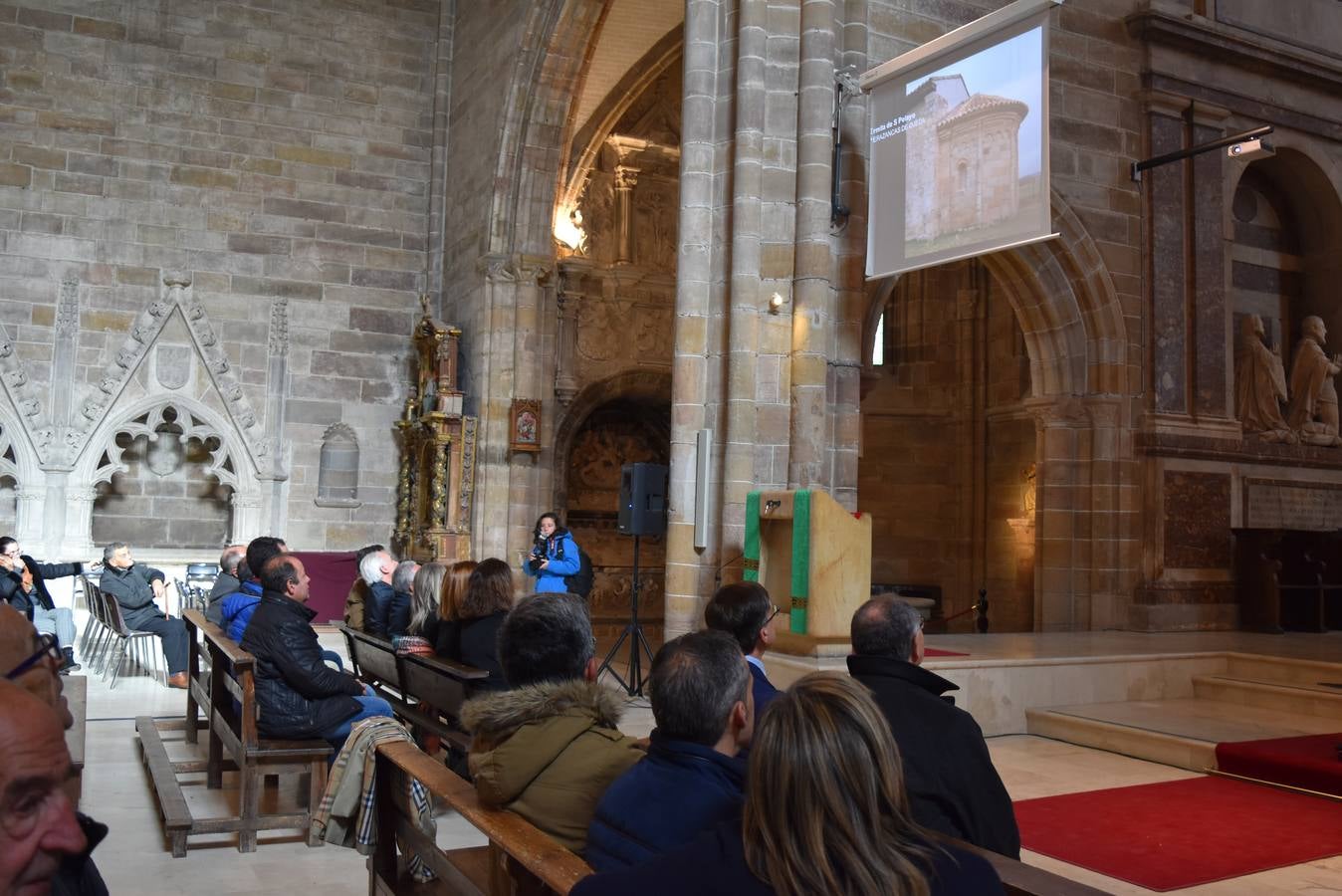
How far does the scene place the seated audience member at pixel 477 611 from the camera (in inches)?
191

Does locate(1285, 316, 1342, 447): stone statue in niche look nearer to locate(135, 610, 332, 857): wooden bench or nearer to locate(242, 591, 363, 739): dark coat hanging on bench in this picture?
locate(242, 591, 363, 739): dark coat hanging on bench

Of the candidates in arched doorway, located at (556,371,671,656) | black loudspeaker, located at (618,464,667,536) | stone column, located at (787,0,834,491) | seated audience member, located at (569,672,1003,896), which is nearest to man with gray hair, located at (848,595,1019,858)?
seated audience member, located at (569,672,1003,896)

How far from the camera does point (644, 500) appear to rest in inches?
320

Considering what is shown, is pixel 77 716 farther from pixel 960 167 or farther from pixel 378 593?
pixel 960 167

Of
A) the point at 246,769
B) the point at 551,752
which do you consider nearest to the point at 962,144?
the point at 246,769

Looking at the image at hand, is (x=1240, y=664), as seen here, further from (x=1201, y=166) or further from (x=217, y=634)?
(x=217, y=634)

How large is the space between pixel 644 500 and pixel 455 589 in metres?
3.10

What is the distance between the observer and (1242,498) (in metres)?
10.6

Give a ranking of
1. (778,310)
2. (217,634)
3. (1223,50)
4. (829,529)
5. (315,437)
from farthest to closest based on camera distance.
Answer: (315,437)
(1223,50)
(778,310)
(829,529)
(217,634)

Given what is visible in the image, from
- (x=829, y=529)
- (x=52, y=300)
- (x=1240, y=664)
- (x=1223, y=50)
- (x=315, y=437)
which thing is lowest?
(x=1240, y=664)

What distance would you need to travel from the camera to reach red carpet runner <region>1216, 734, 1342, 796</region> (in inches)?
222

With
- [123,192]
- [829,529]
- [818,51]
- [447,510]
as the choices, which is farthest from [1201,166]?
[123,192]

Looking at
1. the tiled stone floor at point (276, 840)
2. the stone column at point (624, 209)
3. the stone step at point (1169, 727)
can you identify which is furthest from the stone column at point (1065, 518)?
the stone column at point (624, 209)

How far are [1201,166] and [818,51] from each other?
467 centimetres
